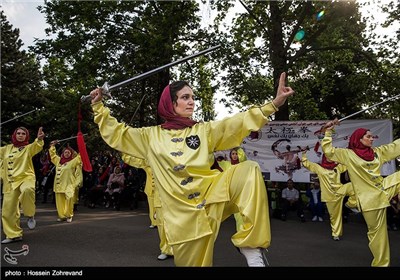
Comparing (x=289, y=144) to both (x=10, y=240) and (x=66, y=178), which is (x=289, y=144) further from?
(x=10, y=240)

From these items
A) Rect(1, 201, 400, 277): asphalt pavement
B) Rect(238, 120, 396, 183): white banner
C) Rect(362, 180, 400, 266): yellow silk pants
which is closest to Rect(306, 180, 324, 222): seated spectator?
Rect(1, 201, 400, 277): asphalt pavement

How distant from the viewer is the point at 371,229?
18.4ft

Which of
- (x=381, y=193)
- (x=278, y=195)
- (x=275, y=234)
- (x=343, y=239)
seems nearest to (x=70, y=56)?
(x=278, y=195)

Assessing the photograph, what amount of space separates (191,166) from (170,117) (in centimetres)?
64

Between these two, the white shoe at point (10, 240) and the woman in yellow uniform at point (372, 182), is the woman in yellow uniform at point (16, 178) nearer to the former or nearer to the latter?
the white shoe at point (10, 240)

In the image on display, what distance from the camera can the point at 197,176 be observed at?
A: 136 inches

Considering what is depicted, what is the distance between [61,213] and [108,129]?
7.70 m

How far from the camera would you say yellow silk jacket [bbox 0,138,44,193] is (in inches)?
294

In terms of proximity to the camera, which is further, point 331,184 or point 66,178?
point 66,178

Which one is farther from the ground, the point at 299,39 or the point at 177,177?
the point at 299,39

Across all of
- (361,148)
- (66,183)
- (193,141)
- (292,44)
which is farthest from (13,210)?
(292,44)

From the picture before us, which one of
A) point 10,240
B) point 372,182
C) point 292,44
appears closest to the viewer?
point 372,182

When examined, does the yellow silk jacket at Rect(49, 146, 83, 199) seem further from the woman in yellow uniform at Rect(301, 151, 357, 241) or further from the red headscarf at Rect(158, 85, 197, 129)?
the red headscarf at Rect(158, 85, 197, 129)
